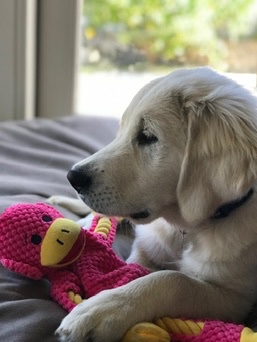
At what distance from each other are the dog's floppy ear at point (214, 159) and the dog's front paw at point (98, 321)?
25 centimetres

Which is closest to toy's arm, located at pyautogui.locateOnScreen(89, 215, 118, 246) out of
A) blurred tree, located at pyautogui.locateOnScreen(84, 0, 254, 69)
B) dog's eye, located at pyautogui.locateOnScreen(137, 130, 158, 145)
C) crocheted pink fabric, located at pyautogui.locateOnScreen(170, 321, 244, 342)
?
dog's eye, located at pyautogui.locateOnScreen(137, 130, 158, 145)

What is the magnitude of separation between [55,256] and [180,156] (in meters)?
0.33

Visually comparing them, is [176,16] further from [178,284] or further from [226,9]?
[178,284]

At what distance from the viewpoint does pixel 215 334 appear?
1111mm

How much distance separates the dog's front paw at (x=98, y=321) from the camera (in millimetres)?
1102

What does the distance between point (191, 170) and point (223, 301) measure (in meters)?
0.28

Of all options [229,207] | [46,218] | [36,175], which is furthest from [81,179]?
[36,175]

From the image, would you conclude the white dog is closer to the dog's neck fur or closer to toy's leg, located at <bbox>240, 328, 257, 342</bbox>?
the dog's neck fur

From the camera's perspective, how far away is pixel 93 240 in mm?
1343

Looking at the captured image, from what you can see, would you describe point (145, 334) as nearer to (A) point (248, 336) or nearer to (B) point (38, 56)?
(A) point (248, 336)

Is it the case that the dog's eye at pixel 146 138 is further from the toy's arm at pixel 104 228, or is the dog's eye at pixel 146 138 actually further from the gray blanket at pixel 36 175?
the gray blanket at pixel 36 175

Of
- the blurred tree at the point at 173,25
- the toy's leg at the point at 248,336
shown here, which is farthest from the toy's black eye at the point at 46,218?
A: the blurred tree at the point at 173,25

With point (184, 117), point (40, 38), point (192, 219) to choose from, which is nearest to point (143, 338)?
point (192, 219)

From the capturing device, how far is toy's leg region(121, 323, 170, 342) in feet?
3.62
